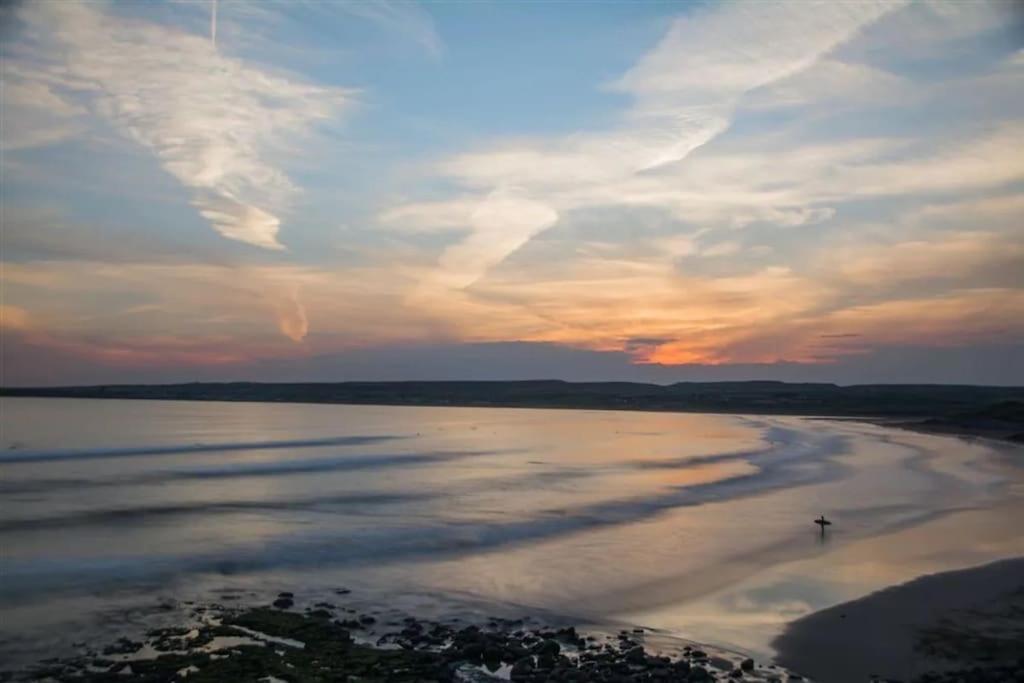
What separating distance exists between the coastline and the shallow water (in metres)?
0.63

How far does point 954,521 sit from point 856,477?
36.3 feet

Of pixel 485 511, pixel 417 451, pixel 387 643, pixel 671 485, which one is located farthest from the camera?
pixel 417 451

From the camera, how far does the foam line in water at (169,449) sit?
43.8 m

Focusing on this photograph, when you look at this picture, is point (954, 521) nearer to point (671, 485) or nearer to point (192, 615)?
point (671, 485)

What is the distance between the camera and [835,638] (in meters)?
12.3

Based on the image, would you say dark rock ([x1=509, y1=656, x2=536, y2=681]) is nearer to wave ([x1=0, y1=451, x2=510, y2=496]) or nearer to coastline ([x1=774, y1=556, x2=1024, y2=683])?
coastline ([x1=774, y1=556, x2=1024, y2=683])

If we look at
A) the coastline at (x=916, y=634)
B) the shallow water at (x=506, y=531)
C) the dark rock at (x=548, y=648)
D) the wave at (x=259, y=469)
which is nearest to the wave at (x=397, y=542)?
the shallow water at (x=506, y=531)

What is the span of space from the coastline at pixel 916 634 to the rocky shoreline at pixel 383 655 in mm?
1069

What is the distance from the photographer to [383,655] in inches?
440

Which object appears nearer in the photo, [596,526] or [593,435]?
[596,526]

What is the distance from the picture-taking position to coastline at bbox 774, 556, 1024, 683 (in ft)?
35.8

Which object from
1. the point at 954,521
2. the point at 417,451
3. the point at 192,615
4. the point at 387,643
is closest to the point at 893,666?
the point at 387,643

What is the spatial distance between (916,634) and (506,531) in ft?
37.3

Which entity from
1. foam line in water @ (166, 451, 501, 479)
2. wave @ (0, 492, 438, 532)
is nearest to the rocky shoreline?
wave @ (0, 492, 438, 532)
